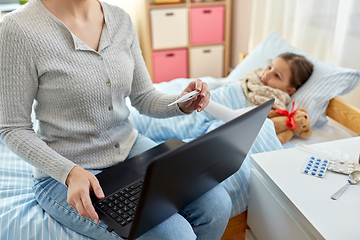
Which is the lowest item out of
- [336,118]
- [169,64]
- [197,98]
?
[169,64]

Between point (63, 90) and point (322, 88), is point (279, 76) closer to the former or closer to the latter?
point (322, 88)

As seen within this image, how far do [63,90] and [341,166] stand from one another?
761 millimetres

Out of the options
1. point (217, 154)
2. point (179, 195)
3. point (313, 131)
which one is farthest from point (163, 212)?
point (313, 131)

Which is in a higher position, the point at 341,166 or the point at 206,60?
the point at 341,166

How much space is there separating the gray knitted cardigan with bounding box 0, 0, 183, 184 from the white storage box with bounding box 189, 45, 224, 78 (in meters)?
1.90

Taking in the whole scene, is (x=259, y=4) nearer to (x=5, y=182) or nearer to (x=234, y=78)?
(x=234, y=78)

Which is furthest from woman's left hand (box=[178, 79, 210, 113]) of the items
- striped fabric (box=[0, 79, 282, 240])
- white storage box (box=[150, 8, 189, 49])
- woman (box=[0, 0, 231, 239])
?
white storage box (box=[150, 8, 189, 49])

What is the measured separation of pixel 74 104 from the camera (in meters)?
0.88

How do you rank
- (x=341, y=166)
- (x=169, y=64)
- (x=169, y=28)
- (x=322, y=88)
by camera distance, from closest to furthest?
(x=341, y=166) < (x=322, y=88) < (x=169, y=28) < (x=169, y=64)

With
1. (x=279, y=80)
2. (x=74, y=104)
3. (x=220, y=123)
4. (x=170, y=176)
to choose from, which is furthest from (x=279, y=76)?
(x=170, y=176)

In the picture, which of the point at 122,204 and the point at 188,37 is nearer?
the point at 122,204

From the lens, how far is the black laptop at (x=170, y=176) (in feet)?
1.80

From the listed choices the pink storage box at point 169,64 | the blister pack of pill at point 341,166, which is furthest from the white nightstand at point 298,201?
the pink storage box at point 169,64

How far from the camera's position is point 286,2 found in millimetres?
1978
